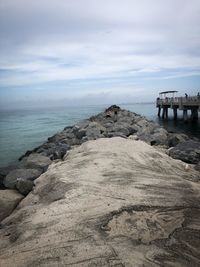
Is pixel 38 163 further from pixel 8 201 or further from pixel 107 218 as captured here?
pixel 107 218

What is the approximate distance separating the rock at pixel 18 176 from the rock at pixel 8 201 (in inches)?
26.4

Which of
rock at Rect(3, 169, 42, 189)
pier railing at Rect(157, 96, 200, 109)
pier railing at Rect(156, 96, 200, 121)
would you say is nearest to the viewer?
rock at Rect(3, 169, 42, 189)

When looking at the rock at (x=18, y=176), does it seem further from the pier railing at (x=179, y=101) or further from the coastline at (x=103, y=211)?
the pier railing at (x=179, y=101)

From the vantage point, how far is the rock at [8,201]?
7.97m

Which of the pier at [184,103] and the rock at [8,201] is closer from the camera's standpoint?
the rock at [8,201]

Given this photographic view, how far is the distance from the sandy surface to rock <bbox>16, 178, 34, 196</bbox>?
1.16 ft

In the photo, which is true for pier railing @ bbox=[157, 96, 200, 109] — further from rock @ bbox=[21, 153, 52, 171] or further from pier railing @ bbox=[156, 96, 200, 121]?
rock @ bbox=[21, 153, 52, 171]

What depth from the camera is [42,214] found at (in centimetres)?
681

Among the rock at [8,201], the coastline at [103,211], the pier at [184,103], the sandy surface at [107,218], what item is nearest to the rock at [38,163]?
the coastline at [103,211]

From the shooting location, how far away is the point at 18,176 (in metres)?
10.0

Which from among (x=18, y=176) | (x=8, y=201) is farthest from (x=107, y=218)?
(x=18, y=176)

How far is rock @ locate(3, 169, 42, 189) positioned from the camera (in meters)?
9.67

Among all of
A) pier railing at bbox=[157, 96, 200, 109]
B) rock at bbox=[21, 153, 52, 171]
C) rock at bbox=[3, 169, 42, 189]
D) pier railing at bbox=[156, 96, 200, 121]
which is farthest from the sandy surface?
pier railing at bbox=[156, 96, 200, 121]

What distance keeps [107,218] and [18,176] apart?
4500 mm
